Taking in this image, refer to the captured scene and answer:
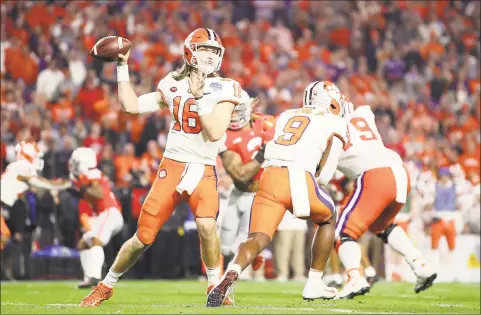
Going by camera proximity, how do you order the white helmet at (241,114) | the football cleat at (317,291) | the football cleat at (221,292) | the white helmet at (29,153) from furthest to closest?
the white helmet at (29,153)
the white helmet at (241,114)
the football cleat at (317,291)
the football cleat at (221,292)

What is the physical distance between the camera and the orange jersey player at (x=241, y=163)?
9.56 metres

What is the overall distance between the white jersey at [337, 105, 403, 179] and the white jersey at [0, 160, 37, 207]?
15.3 ft

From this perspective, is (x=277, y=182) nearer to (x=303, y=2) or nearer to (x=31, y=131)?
(x=31, y=131)

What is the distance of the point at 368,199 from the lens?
30.1 ft

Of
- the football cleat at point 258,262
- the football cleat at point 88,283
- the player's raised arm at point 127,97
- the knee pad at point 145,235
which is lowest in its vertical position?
the football cleat at point 88,283

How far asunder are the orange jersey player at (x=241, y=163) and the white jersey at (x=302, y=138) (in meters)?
1.28

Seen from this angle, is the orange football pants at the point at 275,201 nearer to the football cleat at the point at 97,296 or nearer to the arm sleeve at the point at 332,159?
the arm sleeve at the point at 332,159

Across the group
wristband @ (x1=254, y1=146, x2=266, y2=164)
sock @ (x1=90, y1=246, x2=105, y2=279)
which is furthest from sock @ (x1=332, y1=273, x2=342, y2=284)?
wristband @ (x1=254, y1=146, x2=266, y2=164)

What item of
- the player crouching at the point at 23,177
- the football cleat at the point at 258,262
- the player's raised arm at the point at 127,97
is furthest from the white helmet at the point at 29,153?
the player's raised arm at the point at 127,97

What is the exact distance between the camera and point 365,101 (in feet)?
62.7

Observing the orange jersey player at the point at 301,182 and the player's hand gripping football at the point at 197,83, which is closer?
the orange jersey player at the point at 301,182

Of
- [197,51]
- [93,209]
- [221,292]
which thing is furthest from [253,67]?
[221,292]

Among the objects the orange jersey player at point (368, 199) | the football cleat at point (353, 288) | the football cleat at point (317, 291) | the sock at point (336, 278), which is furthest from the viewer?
the sock at point (336, 278)

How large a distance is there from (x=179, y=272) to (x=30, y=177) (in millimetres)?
2825
